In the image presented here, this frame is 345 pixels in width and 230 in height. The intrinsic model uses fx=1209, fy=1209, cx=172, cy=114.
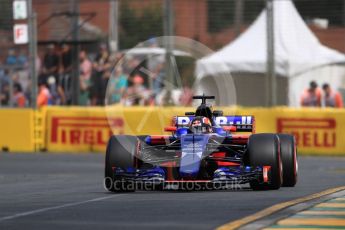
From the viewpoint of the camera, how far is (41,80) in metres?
34.4

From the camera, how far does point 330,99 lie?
2966cm

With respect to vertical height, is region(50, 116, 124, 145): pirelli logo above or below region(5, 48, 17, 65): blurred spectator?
below

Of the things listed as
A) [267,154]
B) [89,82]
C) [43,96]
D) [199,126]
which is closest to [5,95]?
[43,96]

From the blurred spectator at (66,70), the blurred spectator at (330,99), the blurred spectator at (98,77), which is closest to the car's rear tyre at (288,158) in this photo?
the blurred spectator at (330,99)

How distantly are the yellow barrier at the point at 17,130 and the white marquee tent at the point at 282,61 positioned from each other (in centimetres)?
469

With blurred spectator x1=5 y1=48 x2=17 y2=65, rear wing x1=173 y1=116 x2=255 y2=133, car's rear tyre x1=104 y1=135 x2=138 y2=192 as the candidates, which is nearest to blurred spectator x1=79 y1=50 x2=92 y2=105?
blurred spectator x1=5 y1=48 x2=17 y2=65

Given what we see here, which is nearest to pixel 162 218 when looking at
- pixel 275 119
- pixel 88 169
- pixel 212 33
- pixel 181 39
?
pixel 88 169

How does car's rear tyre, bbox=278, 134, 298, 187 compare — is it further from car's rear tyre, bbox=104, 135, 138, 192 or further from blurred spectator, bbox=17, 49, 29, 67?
blurred spectator, bbox=17, 49, 29, 67

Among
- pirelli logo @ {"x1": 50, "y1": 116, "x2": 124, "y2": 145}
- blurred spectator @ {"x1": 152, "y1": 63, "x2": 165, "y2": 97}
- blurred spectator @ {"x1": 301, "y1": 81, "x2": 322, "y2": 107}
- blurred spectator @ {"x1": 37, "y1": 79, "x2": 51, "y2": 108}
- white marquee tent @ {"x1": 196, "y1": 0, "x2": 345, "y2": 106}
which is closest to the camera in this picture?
pirelli logo @ {"x1": 50, "y1": 116, "x2": 124, "y2": 145}

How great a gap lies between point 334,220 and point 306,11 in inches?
817

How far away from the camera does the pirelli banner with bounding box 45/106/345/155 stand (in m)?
26.6

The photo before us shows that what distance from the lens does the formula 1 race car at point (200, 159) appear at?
1478 centimetres

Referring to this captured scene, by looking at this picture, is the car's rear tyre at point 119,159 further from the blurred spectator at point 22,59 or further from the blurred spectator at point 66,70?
the blurred spectator at point 22,59

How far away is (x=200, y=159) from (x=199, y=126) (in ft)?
2.94
